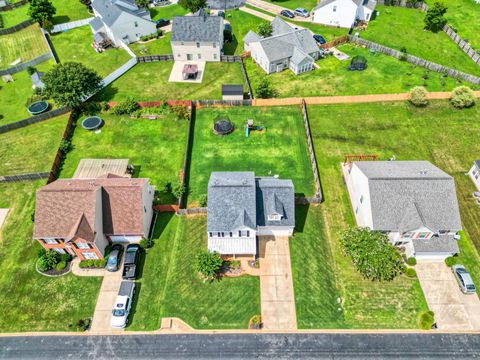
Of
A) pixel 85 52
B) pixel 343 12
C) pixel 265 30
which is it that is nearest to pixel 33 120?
pixel 85 52

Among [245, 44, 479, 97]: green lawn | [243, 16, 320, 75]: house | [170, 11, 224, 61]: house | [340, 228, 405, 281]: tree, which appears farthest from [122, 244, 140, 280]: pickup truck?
[170, 11, 224, 61]: house

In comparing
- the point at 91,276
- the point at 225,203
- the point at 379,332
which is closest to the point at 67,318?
the point at 91,276

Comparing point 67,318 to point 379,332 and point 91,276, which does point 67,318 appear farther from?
point 379,332

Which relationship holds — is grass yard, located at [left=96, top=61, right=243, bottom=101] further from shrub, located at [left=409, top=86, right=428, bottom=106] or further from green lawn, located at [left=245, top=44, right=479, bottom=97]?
shrub, located at [left=409, top=86, right=428, bottom=106]

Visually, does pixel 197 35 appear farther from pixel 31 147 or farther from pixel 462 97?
pixel 462 97

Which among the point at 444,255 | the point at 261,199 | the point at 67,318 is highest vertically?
the point at 261,199

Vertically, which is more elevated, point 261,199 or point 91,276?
point 261,199
